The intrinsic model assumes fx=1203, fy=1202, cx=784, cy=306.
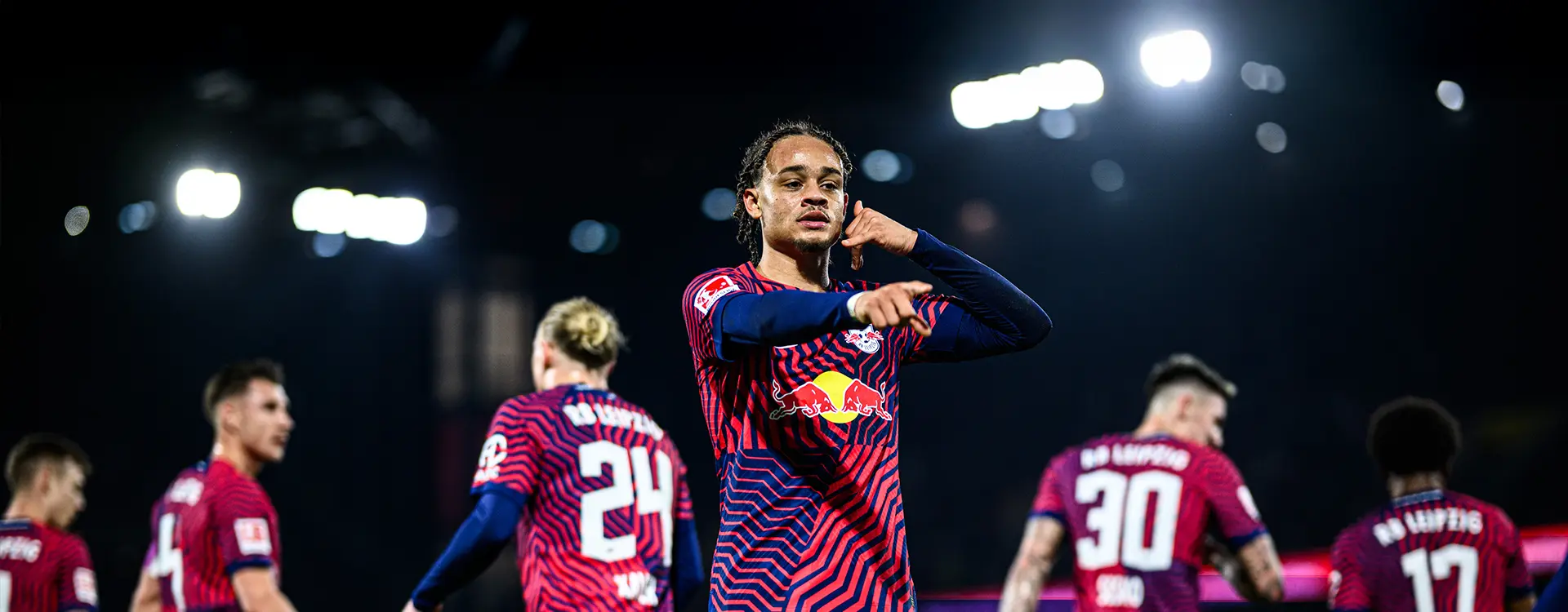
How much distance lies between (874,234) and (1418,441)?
11.2 ft

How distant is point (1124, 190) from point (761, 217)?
31.2 feet

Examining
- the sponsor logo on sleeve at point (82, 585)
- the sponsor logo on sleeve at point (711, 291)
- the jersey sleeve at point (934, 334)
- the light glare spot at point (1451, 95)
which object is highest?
the light glare spot at point (1451, 95)

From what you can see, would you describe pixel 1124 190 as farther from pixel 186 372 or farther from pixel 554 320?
pixel 186 372

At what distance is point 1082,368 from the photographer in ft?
39.8

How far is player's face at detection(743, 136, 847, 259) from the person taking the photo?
8.25 ft

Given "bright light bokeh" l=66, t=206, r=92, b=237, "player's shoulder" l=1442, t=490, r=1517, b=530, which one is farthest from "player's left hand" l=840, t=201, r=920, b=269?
"bright light bokeh" l=66, t=206, r=92, b=237

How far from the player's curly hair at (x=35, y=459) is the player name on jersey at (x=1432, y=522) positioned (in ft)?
22.5

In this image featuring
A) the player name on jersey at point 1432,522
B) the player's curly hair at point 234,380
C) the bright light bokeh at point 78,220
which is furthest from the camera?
the bright light bokeh at point 78,220

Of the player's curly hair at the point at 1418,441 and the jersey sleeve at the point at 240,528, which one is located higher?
the player's curly hair at the point at 1418,441

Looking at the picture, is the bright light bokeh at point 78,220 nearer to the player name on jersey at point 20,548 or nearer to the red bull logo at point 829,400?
the player name on jersey at point 20,548

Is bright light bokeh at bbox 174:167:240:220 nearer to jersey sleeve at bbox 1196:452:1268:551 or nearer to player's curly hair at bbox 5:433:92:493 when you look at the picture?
player's curly hair at bbox 5:433:92:493

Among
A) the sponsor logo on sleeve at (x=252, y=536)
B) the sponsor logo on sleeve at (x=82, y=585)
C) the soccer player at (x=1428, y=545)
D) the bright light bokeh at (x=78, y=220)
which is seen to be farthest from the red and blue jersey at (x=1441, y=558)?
the bright light bokeh at (x=78, y=220)

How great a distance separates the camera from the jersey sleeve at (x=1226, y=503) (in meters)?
4.99

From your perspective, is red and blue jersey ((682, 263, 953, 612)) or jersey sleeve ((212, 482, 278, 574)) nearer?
red and blue jersey ((682, 263, 953, 612))
